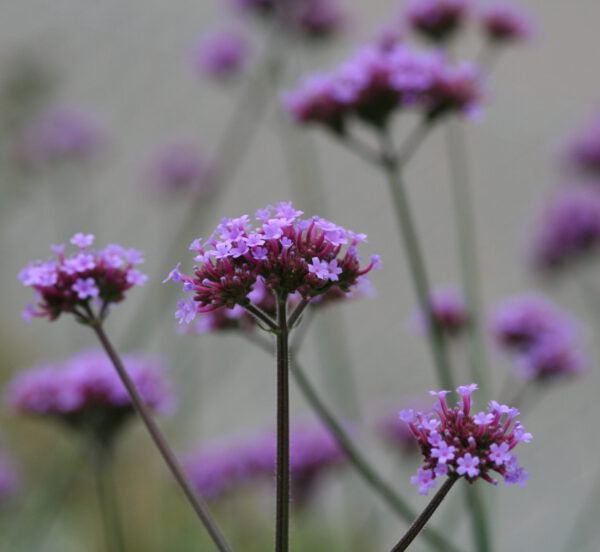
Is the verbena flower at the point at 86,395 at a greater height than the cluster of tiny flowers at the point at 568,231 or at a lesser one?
lesser

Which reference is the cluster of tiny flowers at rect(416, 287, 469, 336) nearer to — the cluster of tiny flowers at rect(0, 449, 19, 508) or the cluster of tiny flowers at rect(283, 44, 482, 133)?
the cluster of tiny flowers at rect(283, 44, 482, 133)

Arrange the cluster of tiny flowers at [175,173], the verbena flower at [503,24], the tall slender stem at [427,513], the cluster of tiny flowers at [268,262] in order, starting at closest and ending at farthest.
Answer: the tall slender stem at [427,513], the cluster of tiny flowers at [268,262], the verbena flower at [503,24], the cluster of tiny flowers at [175,173]

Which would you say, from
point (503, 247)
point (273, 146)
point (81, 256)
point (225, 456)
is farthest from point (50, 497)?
point (273, 146)

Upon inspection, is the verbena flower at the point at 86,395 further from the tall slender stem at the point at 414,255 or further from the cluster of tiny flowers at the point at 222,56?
the cluster of tiny flowers at the point at 222,56

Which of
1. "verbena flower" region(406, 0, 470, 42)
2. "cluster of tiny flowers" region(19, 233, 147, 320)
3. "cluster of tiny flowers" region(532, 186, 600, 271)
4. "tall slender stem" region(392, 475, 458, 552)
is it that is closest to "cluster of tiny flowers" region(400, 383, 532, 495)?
"tall slender stem" region(392, 475, 458, 552)

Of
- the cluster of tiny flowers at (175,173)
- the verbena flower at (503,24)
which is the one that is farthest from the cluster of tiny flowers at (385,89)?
the cluster of tiny flowers at (175,173)

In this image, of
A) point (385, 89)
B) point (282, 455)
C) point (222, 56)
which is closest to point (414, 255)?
point (385, 89)
